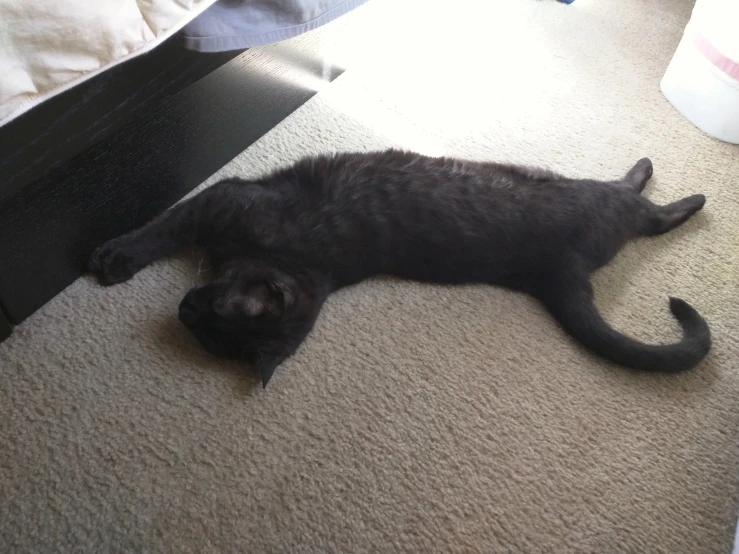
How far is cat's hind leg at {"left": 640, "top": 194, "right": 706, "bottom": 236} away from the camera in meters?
1.33

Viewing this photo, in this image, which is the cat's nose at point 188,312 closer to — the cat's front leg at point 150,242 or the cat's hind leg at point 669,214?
the cat's front leg at point 150,242

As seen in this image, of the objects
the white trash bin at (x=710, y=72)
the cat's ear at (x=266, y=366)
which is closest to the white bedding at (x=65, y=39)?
the cat's ear at (x=266, y=366)

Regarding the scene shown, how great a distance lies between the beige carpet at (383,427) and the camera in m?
0.90

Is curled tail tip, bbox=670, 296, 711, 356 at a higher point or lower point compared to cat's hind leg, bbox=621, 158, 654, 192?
lower

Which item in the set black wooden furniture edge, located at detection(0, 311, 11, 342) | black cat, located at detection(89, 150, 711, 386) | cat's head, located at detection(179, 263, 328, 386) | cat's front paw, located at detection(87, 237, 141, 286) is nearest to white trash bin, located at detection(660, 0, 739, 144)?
black cat, located at detection(89, 150, 711, 386)

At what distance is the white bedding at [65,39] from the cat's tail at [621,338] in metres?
0.89

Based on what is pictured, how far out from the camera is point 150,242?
1.12 m

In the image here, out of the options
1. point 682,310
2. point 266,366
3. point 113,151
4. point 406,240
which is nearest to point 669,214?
point 682,310

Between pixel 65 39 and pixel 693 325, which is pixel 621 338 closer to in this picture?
pixel 693 325

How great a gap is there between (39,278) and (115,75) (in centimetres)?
41

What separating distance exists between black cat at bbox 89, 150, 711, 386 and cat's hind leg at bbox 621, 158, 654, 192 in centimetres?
26

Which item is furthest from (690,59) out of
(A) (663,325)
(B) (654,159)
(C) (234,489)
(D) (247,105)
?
(C) (234,489)

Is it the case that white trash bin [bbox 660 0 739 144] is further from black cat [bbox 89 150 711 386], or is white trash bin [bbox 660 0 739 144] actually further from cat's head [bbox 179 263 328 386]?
cat's head [bbox 179 263 328 386]

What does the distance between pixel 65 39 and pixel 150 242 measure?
0.49 m
